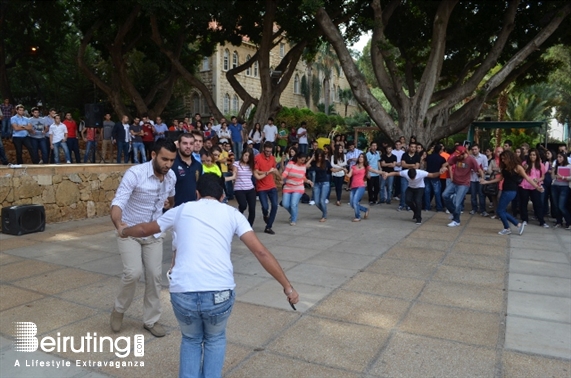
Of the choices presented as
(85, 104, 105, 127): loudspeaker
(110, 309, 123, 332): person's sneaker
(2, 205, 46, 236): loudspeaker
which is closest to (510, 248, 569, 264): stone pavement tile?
(110, 309, 123, 332): person's sneaker

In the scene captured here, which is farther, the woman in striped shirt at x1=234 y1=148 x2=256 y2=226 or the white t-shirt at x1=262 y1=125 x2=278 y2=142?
the white t-shirt at x1=262 y1=125 x2=278 y2=142

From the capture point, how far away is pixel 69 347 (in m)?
4.32

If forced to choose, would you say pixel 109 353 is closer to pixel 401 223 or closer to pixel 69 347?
pixel 69 347

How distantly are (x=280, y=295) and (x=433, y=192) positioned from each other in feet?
30.3

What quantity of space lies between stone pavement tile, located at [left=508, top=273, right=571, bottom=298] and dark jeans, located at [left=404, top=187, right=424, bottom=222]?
448 centimetres

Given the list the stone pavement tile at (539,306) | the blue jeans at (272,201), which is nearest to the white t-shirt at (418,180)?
the blue jeans at (272,201)

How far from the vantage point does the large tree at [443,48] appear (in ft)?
55.1

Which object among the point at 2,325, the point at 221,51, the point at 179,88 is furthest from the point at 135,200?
the point at 221,51

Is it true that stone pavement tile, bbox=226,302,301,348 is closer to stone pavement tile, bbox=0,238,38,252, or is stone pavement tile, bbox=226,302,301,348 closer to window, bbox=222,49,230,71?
stone pavement tile, bbox=0,238,38,252

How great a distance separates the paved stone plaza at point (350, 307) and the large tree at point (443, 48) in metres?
8.53

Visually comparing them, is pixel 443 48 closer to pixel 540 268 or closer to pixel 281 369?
pixel 540 268

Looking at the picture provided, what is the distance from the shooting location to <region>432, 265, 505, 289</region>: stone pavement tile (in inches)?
256

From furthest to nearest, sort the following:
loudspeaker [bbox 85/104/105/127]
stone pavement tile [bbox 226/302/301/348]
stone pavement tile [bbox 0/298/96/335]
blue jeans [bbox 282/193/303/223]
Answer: loudspeaker [bbox 85/104/105/127] → blue jeans [bbox 282/193/303/223] → stone pavement tile [bbox 0/298/96/335] → stone pavement tile [bbox 226/302/301/348]

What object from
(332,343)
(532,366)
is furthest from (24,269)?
(532,366)
